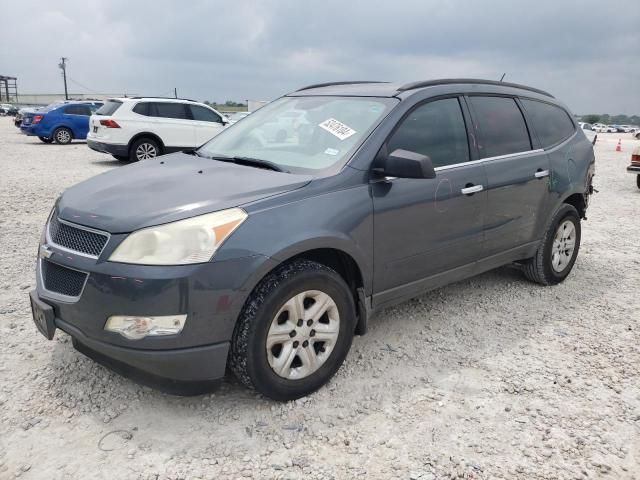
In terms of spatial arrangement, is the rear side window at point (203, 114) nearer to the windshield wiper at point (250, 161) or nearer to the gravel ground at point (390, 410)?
the gravel ground at point (390, 410)

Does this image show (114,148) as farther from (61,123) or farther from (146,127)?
(61,123)

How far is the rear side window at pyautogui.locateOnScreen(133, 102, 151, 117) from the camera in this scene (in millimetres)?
12500

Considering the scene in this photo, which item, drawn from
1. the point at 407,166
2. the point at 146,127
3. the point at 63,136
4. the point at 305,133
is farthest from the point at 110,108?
the point at 407,166

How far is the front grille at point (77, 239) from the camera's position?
256cm

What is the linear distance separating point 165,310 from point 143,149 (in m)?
11.1

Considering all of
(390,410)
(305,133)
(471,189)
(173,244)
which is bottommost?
(390,410)

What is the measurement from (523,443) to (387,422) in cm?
→ 68

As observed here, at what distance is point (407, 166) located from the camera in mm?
2947

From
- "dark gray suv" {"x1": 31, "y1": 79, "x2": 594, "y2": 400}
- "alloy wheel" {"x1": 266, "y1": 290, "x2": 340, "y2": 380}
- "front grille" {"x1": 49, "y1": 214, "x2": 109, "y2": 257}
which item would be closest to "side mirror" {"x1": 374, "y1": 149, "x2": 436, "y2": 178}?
"dark gray suv" {"x1": 31, "y1": 79, "x2": 594, "y2": 400}

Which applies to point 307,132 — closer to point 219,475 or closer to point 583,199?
point 219,475

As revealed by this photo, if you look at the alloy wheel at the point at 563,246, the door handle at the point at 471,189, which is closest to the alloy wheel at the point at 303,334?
the door handle at the point at 471,189

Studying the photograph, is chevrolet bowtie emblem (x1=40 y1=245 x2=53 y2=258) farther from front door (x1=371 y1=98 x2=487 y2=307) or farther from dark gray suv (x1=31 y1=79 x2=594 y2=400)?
front door (x1=371 y1=98 x2=487 y2=307)

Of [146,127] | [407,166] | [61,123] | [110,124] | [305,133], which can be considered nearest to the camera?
[407,166]

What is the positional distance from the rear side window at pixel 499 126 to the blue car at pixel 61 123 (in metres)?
17.7
